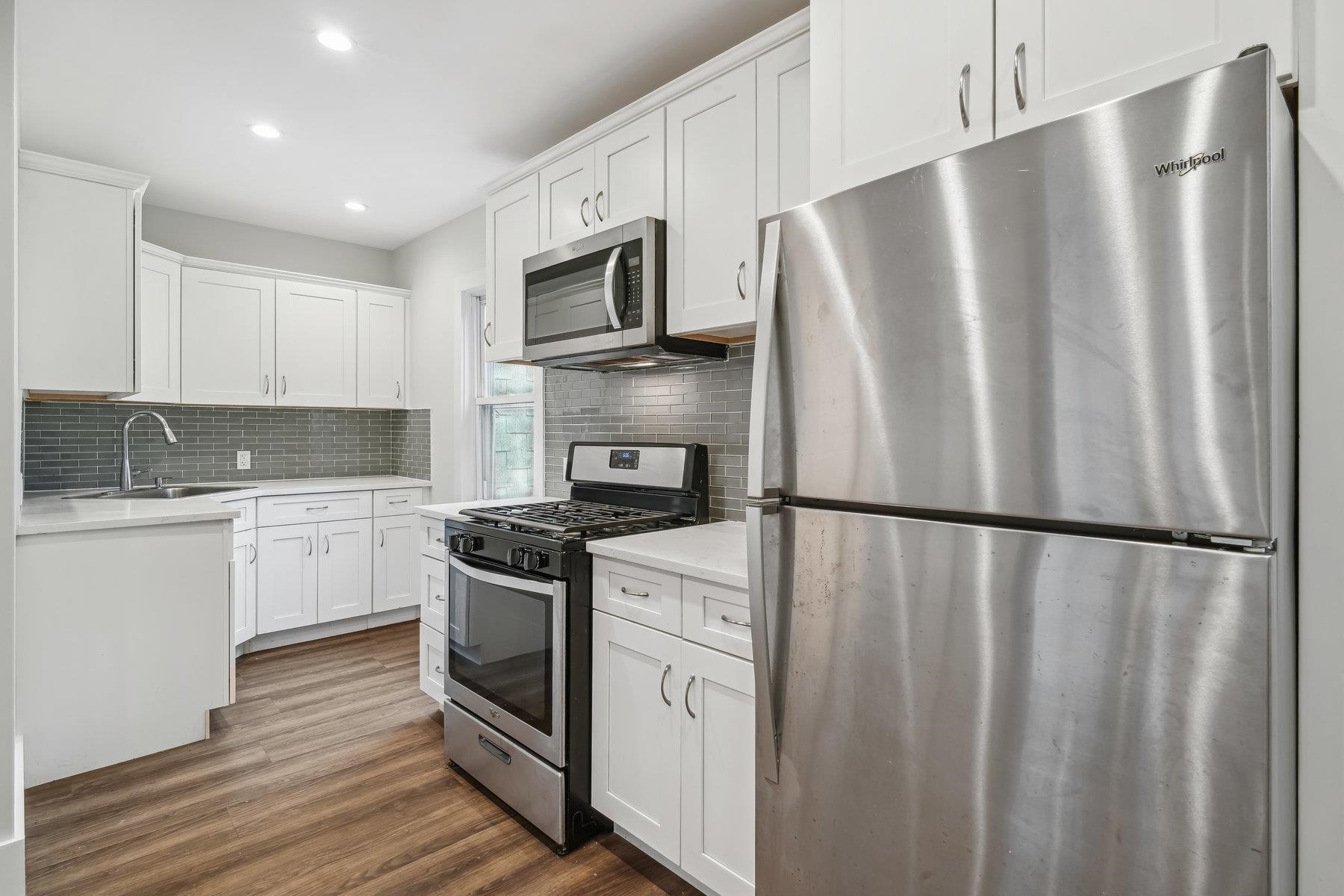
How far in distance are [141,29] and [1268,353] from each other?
319 centimetres

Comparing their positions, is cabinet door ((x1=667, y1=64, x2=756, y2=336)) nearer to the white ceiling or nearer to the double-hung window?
the white ceiling

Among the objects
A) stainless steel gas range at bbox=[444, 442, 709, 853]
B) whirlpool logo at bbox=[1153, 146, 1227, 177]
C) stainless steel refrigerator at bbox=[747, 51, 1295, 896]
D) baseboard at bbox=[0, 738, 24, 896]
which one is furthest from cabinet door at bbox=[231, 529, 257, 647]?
whirlpool logo at bbox=[1153, 146, 1227, 177]

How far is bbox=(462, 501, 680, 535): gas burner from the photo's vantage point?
215 cm

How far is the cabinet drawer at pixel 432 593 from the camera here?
279 centimetres

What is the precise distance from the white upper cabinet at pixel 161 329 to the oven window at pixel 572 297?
234 cm

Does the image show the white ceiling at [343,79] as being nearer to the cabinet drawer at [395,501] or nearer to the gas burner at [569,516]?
the gas burner at [569,516]

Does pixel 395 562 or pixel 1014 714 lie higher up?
pixel 1014 714

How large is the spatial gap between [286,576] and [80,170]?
2225 millimetres

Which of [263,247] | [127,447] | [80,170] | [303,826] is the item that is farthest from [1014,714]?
[263,247]

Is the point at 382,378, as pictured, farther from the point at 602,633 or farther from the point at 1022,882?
the point at 1022,882

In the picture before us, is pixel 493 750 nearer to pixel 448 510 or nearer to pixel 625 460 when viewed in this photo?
pixel 448 510

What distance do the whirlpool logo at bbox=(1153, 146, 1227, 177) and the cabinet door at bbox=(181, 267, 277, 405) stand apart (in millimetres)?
4532

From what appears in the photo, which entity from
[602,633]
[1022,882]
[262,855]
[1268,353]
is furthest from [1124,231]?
[262,855]

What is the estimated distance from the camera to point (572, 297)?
8.30ft
